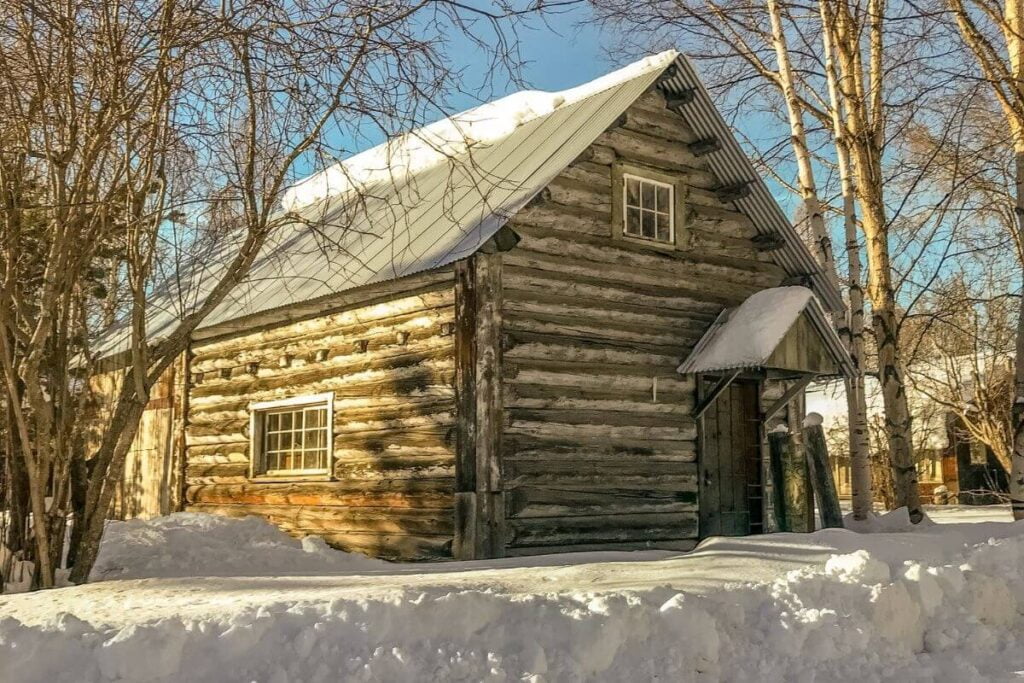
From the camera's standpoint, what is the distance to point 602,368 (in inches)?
468

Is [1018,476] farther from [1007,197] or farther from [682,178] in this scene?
[1007,197]

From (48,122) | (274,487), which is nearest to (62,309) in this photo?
(48,122)

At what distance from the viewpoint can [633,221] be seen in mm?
12492

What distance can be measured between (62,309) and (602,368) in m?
5.94

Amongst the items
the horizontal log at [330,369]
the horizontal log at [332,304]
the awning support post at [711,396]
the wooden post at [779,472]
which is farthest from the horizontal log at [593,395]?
the horizontal log at [332,304]

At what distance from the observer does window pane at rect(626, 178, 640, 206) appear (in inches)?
490

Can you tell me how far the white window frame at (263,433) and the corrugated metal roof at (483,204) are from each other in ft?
4.22

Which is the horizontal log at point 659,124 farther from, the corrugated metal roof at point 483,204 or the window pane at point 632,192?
the window pane at point 632,192

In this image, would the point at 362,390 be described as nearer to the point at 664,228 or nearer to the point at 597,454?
the point at 597,454

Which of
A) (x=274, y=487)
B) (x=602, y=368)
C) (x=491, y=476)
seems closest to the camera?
(x=491, y=476)

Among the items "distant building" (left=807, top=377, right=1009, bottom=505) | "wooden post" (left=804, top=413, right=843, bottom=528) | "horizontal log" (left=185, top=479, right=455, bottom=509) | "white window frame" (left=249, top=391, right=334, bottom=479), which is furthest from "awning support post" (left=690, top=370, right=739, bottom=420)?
"distant building" (left=807, top=377, right=1009, bottom=505)

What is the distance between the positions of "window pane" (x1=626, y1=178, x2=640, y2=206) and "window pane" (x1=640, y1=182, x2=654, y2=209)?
0.26ft

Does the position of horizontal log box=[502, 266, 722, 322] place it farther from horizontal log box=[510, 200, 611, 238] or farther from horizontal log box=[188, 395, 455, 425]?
horizontal log box=[188, 395, 455, 425]

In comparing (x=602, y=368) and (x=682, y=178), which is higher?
(x=682, y=178)
